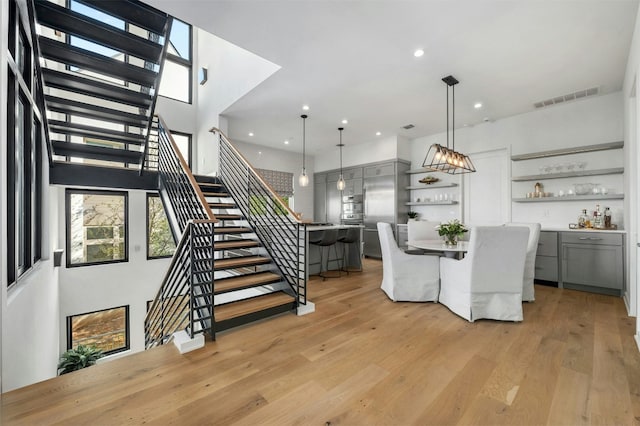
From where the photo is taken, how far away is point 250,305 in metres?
2.98

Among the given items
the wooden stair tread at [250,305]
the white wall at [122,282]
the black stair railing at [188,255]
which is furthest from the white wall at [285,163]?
the wooden stair tread at [250,305]

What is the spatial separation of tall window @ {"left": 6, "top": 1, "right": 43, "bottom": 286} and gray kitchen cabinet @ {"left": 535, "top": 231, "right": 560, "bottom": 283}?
20.4 ft

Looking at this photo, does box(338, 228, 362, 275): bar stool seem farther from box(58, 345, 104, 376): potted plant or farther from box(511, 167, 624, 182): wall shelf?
box(58, 345, 104, 376): potted plant

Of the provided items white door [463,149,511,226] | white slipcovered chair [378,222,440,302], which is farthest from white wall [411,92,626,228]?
white slipcovered chair [378,222,440,302]

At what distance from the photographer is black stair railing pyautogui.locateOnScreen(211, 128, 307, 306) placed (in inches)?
133

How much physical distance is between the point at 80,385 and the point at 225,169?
4.01m

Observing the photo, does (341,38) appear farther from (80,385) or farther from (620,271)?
(620,271)

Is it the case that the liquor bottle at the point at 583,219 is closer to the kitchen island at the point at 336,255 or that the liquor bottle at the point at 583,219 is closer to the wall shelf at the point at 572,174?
the wall shelf at the point at 572,174

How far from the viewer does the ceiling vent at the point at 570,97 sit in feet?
13.7

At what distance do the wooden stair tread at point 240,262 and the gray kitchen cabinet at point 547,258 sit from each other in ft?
13.9

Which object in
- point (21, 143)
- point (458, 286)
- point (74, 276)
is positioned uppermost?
point (21, 143)

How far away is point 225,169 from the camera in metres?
5.35

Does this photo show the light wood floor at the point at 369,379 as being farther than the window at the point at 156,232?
No

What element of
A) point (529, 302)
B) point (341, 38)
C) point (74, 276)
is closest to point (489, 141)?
point (529, 302)
